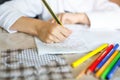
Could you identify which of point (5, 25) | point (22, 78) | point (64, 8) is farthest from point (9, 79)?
point (64, 8)

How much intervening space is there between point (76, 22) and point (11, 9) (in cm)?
26

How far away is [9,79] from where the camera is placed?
1.80 ft

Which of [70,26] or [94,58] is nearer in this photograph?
[94,58]

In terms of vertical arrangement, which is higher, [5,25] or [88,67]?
[88,67]

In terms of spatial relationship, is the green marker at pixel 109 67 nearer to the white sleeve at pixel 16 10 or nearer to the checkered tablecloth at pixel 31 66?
the checkered tablecloth at pixel 31 66

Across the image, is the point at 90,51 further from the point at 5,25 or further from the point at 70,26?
the point at 5,25

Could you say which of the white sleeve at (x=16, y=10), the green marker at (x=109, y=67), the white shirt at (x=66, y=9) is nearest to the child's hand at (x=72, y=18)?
the white shirt at (x=66, y=9)

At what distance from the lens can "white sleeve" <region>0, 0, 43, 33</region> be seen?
2.76ft

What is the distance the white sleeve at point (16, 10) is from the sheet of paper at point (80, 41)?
15 centimetres

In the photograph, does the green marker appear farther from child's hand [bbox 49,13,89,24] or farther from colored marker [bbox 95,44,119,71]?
child's hand [bbox 49,13,89,24]

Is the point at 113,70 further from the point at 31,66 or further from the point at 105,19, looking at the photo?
the point at 105,19

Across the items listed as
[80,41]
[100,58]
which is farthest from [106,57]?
[80,41]

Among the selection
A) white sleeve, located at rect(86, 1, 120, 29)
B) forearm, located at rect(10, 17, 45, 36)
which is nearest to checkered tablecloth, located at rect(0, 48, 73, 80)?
forearm, located at rect(10, 17, 45, 36)

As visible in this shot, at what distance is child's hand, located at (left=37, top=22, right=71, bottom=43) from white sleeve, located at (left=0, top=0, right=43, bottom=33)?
128 millimetres
